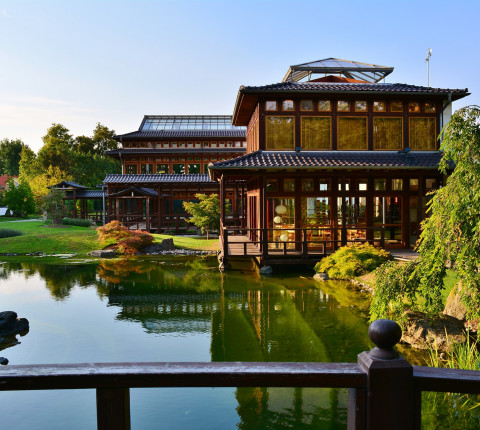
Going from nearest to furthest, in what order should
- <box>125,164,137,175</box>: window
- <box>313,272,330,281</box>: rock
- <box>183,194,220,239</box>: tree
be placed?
<box>313,272,330,281</box>: rock, <box>183,194,220,239</box>: tree, <box>125,164,137,175</box>: window

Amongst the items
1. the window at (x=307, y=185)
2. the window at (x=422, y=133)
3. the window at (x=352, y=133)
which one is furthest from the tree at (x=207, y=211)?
the window at (x=422, y=133)

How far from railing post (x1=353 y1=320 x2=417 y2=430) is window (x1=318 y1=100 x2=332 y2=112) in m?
16.4

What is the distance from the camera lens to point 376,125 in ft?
58.4

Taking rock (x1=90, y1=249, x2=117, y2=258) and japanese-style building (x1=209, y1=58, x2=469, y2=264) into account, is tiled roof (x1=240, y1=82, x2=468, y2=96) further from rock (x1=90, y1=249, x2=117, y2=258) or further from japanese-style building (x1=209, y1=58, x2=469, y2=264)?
rock (x1=90, y1=249, x2=117, y2=258)

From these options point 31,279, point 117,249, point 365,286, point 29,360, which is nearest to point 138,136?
point 117,249

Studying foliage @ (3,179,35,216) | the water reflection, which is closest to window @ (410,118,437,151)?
the water reflection

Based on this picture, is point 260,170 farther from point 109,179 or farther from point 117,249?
point 109,179

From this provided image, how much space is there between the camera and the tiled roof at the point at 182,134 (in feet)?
131

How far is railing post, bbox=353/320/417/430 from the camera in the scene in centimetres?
194

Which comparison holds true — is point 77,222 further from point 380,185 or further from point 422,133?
point 422,133

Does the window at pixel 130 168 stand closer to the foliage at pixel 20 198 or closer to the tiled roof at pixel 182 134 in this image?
the tiled roof at pixel 182 134

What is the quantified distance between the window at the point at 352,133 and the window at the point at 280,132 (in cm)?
196

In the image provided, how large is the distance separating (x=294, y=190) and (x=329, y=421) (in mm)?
12236

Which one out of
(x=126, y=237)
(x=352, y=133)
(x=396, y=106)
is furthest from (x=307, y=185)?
(x=126, y=237)
